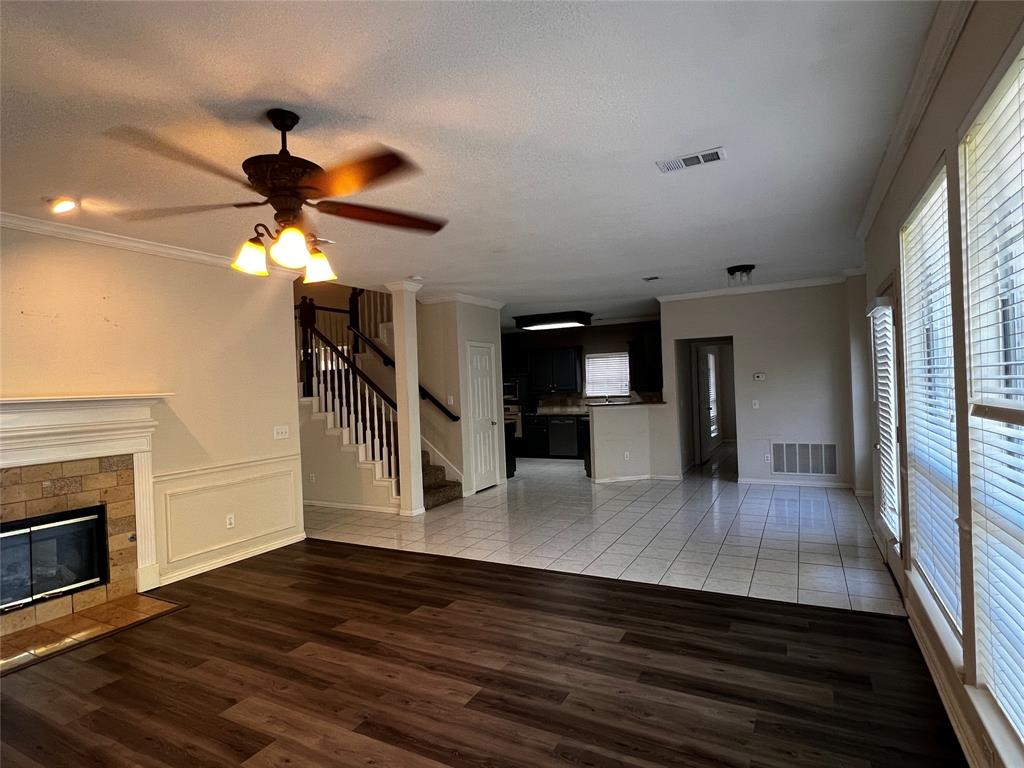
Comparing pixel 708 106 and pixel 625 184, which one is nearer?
pixel 708 106

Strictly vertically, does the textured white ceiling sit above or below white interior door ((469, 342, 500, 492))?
above

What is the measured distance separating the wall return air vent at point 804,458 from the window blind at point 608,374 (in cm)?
347

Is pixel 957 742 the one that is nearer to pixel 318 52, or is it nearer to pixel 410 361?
pixel 318 52

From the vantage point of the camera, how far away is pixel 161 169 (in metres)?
2.87

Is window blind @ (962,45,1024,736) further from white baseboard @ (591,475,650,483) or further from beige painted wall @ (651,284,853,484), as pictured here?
white baseboard @ (591,475,650,483)

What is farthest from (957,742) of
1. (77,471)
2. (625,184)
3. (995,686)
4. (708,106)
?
(77,471)

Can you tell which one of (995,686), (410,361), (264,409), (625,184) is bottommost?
(995,686)

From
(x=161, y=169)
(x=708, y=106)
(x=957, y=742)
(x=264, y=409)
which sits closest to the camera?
(x=957, y=742)

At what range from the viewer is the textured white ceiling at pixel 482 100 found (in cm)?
181

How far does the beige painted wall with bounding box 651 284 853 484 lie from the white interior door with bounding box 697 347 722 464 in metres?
1.76

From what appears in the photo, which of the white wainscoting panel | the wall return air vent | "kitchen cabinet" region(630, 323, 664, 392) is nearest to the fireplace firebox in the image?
the white wainscoting panel

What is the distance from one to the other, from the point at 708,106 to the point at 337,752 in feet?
10.3

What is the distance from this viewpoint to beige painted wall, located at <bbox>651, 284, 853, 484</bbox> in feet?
22.5

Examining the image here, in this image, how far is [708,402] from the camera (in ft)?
32.4
